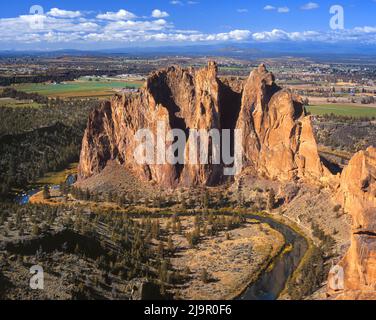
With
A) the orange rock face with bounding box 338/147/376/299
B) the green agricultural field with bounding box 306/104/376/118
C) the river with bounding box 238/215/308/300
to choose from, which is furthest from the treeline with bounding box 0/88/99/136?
the green agricultural field with bounding box 306/104/376/118

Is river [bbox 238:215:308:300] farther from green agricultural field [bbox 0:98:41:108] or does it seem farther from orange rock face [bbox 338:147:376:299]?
green agricultural field [bbox 0:98:41:108]

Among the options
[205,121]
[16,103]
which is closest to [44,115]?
[16,103]

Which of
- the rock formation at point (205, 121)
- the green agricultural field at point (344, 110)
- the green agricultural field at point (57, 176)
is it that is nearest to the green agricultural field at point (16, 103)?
the green agricultural field at point (57, 176)

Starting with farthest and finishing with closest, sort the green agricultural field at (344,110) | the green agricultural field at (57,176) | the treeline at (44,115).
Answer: the green agricultural field at (344,110)
the treeline at (44,115)
the green agricultural field at (57,176)

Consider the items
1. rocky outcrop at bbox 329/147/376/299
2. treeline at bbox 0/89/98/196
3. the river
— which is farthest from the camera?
treeline at bbox 0/89/98/196

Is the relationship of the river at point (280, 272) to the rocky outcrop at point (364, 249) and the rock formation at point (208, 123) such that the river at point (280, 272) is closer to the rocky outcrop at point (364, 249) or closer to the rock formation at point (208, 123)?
the rocky outcrop at point (364, 249)

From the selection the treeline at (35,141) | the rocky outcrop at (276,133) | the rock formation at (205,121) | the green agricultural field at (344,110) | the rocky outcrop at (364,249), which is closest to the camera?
the rocky outcrop at (364,249)
